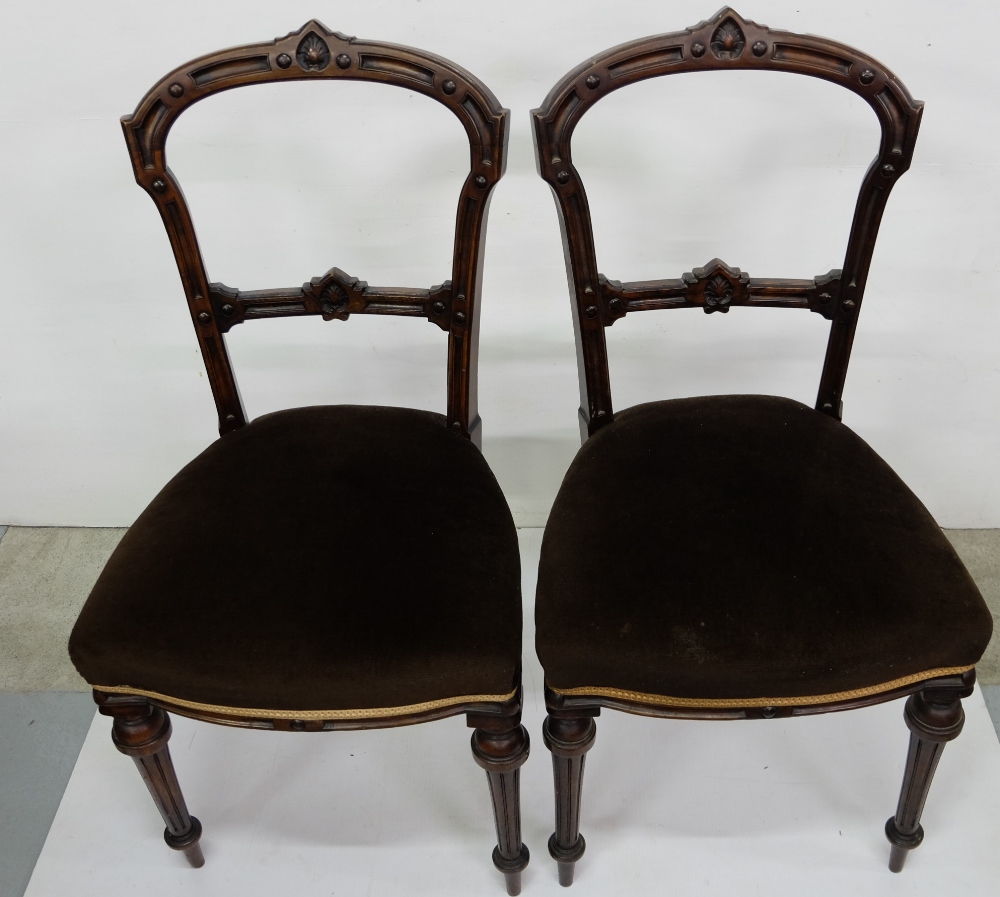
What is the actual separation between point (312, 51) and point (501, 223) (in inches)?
16.8

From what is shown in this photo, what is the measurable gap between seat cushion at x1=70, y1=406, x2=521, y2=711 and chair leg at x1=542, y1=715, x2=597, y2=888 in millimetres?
108

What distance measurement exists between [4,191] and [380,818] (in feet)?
3.53

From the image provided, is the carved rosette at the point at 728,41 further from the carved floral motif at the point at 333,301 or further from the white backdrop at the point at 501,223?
the carved floral motif at the point at 333,301

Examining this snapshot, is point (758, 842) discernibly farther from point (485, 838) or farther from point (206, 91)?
point (206, 91)

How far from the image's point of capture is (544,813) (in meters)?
1.34

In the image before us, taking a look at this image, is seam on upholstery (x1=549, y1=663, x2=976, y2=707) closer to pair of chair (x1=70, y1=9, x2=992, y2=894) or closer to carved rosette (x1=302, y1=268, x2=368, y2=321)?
pair of chair (x1=70, y1=9, x2=992, y2=894)

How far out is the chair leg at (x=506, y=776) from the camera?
3.44 feet

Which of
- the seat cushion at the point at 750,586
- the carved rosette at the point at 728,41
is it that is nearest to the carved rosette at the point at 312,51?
the carved rosette at the point at 728,41

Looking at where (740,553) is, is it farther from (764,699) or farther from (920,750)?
(920,750)

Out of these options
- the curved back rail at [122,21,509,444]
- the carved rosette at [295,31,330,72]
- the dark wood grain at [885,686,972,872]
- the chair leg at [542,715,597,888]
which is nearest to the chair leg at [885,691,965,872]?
the dark wood grain at [885,686,972,872]

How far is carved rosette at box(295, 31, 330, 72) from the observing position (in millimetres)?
Answer: 1038

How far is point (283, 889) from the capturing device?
1260 millimetres

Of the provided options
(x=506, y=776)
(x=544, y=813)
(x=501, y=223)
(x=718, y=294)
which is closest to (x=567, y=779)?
(x=506, y=776)

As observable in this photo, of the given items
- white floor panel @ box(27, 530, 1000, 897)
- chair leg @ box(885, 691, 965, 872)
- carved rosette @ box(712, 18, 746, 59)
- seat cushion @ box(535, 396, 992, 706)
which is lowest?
white floor panel @ box(27, 530, 1000, 897)
